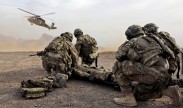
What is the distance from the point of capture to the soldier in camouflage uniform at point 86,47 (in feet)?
44.8

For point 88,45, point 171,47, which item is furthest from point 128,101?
point 88,45

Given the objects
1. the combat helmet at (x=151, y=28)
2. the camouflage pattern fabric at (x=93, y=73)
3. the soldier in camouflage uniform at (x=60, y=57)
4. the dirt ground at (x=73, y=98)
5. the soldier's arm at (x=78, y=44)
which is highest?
the combat helmet at (x=151, y=28)

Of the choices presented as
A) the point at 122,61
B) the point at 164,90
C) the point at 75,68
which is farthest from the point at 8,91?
the point at 164,90

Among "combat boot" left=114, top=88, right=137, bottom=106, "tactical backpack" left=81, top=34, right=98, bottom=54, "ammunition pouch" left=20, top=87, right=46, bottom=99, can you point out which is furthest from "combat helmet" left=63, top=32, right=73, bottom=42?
"combat boot" left=114, top=88, right=137, bottom=106

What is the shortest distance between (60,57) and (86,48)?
2.49 metres

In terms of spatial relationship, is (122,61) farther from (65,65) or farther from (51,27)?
(51,27)

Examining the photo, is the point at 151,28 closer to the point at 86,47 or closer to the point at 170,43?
the point at 170,43

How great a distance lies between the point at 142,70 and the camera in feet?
28.0

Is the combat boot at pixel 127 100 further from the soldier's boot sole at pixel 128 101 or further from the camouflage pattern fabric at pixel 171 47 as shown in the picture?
the camouflage pattern fabric at pixel 171 47

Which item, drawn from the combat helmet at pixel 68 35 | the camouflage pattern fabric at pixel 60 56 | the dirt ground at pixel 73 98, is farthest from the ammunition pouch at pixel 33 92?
the combat helmet at pixel 68 35

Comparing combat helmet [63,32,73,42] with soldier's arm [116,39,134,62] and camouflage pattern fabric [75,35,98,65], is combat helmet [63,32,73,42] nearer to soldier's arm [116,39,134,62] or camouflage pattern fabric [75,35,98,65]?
camouflage pattern fabric [75,35,98,65]

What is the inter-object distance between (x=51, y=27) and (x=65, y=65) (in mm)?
22984

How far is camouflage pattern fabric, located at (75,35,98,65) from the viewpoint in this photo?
13.6m

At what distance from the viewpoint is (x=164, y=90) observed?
8648 millimetres
